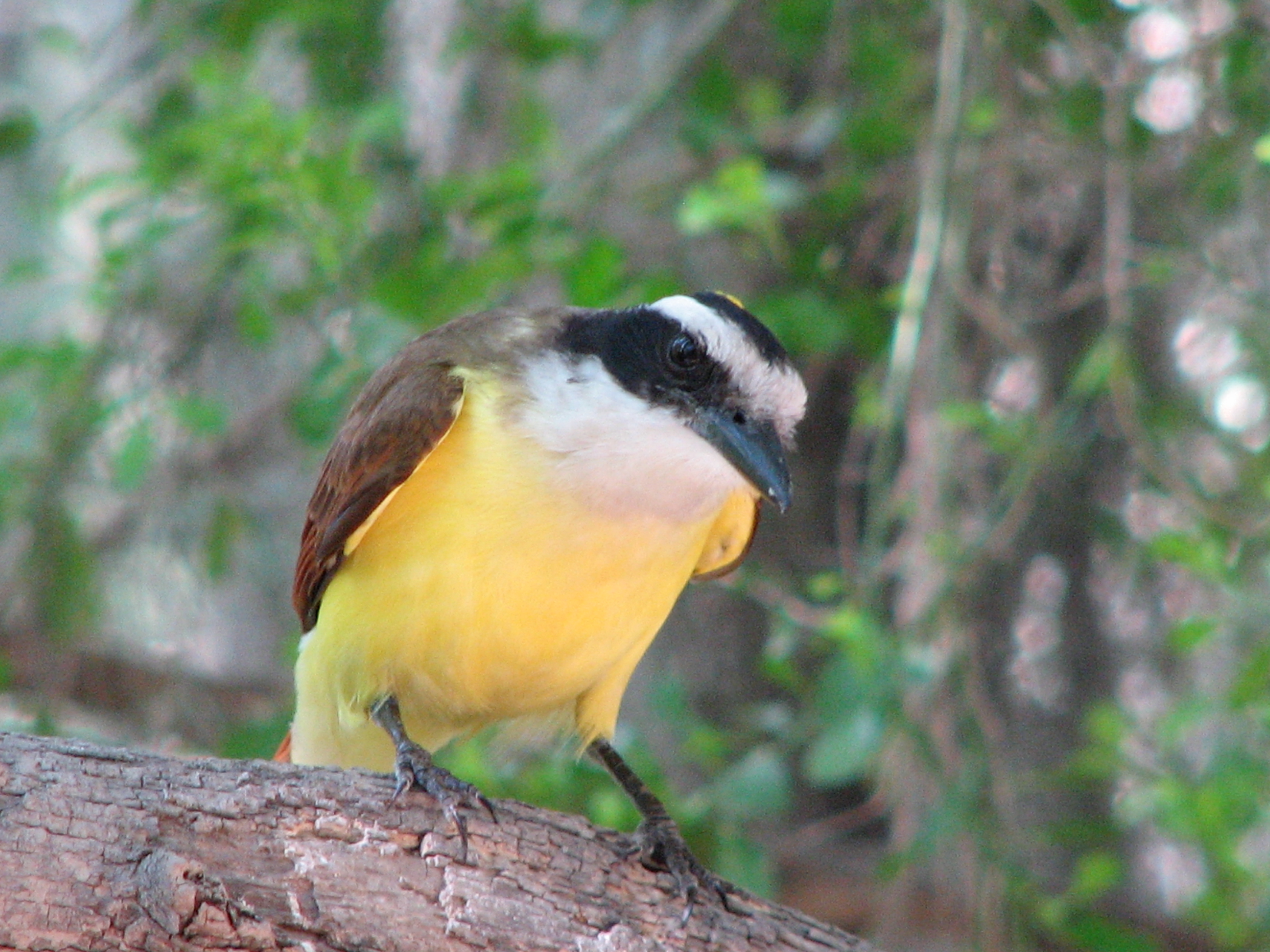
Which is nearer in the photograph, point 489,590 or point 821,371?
point 489,590

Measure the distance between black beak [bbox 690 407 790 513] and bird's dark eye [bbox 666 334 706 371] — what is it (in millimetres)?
106

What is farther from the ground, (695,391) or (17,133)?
(17,133)

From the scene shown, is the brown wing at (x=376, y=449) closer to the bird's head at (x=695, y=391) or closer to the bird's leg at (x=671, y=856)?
the bird's head at (x=695, y=391)

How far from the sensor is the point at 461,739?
3791 mm

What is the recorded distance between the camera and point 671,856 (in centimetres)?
298

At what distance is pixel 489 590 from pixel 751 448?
0.64m

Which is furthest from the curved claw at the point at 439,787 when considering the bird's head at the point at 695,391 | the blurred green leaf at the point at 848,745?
the blurred green leaf at the point at 848,745

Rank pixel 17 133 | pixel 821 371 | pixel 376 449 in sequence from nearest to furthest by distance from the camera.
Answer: pixel 376 449 → pixel 17 133 → pixel 821 371

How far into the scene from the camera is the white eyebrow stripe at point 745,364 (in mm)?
3014

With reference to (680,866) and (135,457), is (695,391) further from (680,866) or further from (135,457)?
(135,457)

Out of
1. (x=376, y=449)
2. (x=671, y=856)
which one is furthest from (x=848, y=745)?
(x=376, y=449)

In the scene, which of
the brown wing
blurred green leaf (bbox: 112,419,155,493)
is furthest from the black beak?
blurred green leaf (bbox: 112,419,155,493)

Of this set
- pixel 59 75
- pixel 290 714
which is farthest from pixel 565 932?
pixel 59 75

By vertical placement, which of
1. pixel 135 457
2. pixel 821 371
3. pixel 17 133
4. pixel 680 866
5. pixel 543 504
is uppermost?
pixel 17 133
